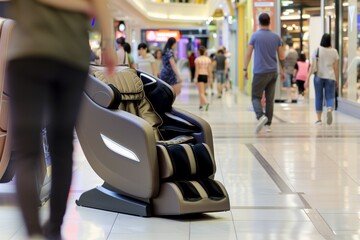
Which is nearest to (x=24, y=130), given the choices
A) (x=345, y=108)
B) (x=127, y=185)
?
(x=127, y=185)

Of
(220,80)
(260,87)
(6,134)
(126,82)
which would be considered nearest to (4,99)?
(6,134)

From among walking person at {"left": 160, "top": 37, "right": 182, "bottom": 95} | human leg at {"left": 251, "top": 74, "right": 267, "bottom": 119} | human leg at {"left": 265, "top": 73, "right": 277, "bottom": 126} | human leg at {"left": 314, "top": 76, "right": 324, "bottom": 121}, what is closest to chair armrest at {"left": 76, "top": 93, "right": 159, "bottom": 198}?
human leg at {"left": 251, "top": 74, "right": 267, "bottom": 119}

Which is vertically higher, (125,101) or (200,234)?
(125,101)

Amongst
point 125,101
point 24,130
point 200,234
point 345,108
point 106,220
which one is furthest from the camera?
point 345,108

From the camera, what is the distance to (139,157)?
4.58 meters

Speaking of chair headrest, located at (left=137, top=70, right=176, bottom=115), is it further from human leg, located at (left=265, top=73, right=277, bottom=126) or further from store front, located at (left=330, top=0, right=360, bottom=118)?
store front, located at (left=330, top=0, right=360, bottom=118)

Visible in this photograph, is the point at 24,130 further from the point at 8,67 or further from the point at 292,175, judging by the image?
the point at 292,175

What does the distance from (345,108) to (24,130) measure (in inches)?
458

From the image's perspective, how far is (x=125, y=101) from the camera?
17.5 ft

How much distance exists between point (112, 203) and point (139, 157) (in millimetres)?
493

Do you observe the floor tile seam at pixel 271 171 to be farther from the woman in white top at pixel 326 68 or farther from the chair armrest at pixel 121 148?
the woman in white top at pixel 326 68

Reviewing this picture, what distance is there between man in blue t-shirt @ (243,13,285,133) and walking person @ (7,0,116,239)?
7.51 metres

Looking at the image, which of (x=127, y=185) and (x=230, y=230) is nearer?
(x=230, y=230)

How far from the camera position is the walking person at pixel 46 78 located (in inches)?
97.2
